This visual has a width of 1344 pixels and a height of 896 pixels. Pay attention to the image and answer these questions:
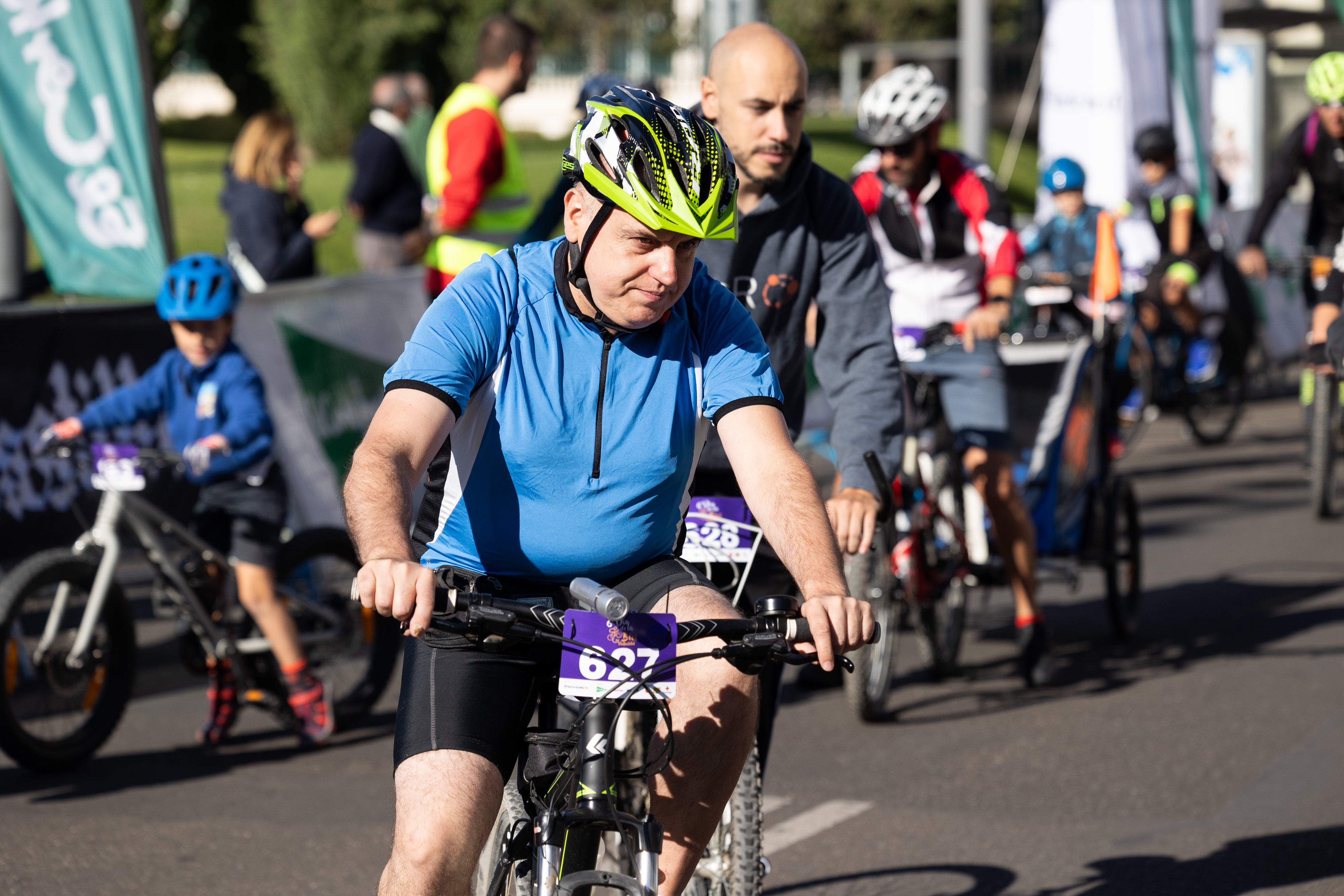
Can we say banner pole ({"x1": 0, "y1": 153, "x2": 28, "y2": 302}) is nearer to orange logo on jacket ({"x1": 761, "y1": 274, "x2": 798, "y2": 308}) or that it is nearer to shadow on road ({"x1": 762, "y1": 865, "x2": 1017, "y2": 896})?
orange logo on jacket ({"x1": 761, "y1": 274, "x2": 798, "y2": 308})

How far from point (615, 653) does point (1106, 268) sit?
5.45 meters

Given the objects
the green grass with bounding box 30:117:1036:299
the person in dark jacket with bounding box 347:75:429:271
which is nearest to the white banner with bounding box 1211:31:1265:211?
the green grass with bounding box 30:117:1036:299

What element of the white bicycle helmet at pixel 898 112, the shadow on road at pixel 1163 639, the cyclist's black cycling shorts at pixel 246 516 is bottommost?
the shadow on road at pixel 1163 639

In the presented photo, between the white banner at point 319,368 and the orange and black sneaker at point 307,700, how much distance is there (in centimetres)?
238

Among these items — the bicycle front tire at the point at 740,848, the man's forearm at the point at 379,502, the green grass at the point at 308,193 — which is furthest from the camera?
the green grass at the point at 308,193

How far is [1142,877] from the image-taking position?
191 inches

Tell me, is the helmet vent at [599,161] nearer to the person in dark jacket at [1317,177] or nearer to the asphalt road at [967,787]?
the asphalt road at [967,787]

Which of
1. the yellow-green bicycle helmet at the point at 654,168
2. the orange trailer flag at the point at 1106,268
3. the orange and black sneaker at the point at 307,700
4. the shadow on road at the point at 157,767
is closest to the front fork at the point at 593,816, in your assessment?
the yellow-green bicycle helmet at the point at 654,168

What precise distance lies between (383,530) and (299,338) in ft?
21.3

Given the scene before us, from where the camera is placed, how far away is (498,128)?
8.45 meters

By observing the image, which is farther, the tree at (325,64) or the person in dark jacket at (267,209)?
the tree at (325,64)

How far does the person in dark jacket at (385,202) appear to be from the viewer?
11.7 m

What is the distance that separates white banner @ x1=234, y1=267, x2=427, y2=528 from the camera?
29.1 ft

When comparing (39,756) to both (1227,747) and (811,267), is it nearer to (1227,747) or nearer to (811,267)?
(811,267)
